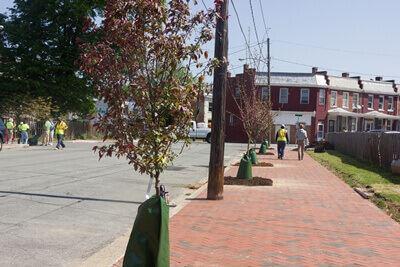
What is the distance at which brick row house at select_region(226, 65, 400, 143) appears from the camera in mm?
64062

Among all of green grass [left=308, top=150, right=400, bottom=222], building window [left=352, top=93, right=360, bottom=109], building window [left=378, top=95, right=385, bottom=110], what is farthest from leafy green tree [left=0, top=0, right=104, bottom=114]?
building window [left=378, top=95, right=385, bottom=110]

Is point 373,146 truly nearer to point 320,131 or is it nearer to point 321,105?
point 321,105

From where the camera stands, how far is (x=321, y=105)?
64.6 m

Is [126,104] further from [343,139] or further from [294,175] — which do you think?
[343,139]

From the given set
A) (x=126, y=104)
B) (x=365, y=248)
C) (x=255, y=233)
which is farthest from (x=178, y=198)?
(x=126, y=104)

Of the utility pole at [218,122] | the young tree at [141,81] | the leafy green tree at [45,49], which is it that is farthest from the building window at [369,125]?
the young tree at [141,81]

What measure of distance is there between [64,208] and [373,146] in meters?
18.6

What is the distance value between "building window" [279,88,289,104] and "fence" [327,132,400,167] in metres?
25.2

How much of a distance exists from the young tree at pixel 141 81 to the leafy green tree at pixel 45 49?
4236 cm

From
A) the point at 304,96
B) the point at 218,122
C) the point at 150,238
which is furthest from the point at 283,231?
the point at 304,96

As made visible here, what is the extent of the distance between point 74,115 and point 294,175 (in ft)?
122

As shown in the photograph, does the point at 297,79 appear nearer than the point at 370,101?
Yes

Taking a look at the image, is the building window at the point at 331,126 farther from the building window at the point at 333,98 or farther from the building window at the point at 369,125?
the building window at the point at 369,125

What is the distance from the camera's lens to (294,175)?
64.2ft
